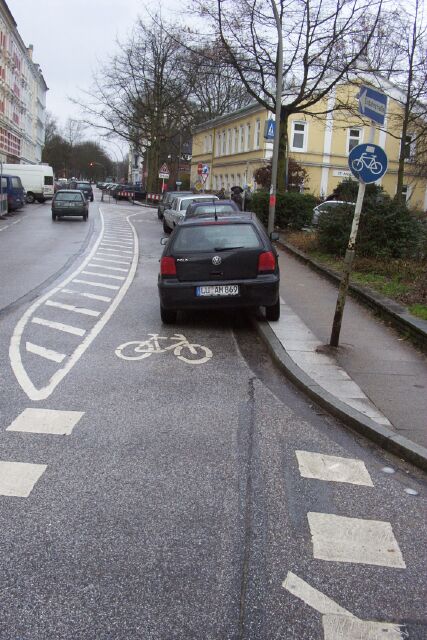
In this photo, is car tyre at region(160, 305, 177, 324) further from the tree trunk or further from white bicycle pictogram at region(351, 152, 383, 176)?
the tree trunk

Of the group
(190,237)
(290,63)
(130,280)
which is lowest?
(130,280)

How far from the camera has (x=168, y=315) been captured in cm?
962

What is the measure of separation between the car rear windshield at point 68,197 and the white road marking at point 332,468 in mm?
30171

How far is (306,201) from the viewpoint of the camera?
80.1 feet

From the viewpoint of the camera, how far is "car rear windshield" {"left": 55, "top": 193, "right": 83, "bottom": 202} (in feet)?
108

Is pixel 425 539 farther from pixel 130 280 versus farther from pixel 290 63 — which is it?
pixel 290 63

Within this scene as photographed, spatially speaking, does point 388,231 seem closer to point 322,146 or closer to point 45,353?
point 45,353

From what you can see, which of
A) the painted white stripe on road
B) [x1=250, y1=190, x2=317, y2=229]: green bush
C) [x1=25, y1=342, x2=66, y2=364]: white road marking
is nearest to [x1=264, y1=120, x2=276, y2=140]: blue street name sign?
[x1=250, y1=190, x2=317, y2=229]: green bush

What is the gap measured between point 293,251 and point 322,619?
1635cm

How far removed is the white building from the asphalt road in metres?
57.1

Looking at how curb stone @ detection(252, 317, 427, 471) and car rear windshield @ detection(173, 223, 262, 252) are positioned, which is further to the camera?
car rear windshield @ detection(173, 223, 262, 252)

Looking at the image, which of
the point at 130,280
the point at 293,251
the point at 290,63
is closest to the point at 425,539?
the point at 130,280

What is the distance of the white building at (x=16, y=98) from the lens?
6469cm

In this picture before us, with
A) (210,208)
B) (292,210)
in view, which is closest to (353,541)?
(210,208)
